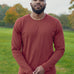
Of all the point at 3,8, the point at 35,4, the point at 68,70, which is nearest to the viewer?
the point at 35,4

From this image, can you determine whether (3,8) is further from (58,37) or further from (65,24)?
(58,37)

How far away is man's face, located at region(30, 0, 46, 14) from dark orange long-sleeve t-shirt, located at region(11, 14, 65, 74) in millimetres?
121

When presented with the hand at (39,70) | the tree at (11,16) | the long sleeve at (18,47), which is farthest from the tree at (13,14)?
the hand at (39,70)

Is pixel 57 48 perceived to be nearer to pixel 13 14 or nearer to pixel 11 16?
pixel 13 14

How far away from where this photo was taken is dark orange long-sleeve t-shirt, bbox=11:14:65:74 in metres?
2.38

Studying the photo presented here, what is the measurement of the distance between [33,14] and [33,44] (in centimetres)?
41

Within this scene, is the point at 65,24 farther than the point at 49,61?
Yes

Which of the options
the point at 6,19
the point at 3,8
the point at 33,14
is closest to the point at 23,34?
the point at 33,14

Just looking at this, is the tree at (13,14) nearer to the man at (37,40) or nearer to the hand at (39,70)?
the man at (37,40)

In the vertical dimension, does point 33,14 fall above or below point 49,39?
above

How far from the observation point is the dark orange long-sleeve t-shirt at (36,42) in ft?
7.82

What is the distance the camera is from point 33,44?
2422mm

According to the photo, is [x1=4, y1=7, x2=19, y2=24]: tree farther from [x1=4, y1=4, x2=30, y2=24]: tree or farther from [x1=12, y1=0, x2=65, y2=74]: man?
[x1=12, y1=0, x2=65, y2=74]: man

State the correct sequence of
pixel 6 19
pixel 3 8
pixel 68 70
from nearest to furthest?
pixel 68 70 < pixel 6 19 < pixel 3 8
